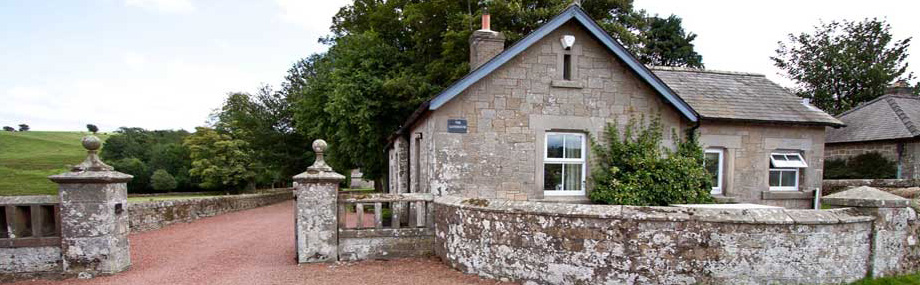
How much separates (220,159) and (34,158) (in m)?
35.6

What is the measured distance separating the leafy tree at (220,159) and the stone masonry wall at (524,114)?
1018 inches

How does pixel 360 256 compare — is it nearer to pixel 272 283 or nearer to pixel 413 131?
pixel 272 283

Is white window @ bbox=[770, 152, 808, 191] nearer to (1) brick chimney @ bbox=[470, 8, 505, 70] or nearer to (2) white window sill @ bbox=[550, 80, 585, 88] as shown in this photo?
(2) white window sill @ bbox=[550, 80, 585, 88]

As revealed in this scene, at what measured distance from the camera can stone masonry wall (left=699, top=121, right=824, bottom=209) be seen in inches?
392

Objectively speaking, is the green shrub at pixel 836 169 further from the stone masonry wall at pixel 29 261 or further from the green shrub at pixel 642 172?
the stone masonry wall at pixel 29 261

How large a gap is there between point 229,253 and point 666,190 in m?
8.92

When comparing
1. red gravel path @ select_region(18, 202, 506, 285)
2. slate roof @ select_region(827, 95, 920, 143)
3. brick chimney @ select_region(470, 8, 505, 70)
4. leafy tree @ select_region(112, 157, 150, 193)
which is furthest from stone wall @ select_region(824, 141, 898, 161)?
leafy tree @ select_region(112, 157, 150, 193)

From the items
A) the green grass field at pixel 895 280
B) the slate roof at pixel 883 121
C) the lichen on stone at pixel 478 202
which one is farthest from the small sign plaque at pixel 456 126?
the slate roof at pixel 883 121

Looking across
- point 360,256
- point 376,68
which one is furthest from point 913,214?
point 376,68

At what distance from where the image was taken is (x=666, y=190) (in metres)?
8.92

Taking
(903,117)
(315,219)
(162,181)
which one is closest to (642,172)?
(315,219)

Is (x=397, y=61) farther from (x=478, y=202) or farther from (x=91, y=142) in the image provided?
(x=478, y=202)

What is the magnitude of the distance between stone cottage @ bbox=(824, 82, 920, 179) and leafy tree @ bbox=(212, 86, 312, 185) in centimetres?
2873

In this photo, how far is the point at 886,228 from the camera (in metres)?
5.27
